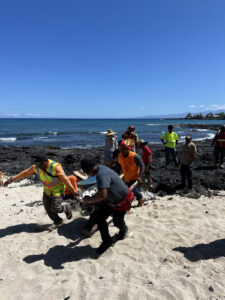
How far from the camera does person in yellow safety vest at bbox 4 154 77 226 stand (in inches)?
153

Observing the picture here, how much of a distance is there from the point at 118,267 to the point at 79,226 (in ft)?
5.27

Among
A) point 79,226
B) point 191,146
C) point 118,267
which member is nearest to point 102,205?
point 118,267

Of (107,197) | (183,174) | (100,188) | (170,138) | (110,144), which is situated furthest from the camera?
(170,138)

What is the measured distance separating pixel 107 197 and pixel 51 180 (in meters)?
1.41

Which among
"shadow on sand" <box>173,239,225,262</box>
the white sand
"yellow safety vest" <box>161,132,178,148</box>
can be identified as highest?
"yellow safety vest" <box>161,132,178,148</box>

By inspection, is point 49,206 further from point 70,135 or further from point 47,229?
point 70,135

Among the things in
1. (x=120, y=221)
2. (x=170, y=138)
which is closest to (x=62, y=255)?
(x=120, y=221)

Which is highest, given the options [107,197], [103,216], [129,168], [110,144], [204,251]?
[110,144]

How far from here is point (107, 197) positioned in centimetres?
330

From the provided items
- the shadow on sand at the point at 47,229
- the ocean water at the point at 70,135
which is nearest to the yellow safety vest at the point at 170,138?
the shadow on sand at the point at 47,229

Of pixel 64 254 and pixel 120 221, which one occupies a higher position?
pixel 120 221

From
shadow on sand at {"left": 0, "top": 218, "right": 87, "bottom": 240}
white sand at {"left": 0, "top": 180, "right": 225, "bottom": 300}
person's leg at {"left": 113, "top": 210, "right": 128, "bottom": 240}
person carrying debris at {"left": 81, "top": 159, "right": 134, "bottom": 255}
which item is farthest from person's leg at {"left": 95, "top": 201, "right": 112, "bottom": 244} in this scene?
shadow on sand at {"left": 0, "top": 218, "right": 87, "bottom": 240}

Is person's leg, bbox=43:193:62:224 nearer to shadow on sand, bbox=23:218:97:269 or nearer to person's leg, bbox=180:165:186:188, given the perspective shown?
shadow on sand, bbox=23:218:97:269

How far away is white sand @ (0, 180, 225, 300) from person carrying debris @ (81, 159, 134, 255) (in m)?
0.32
